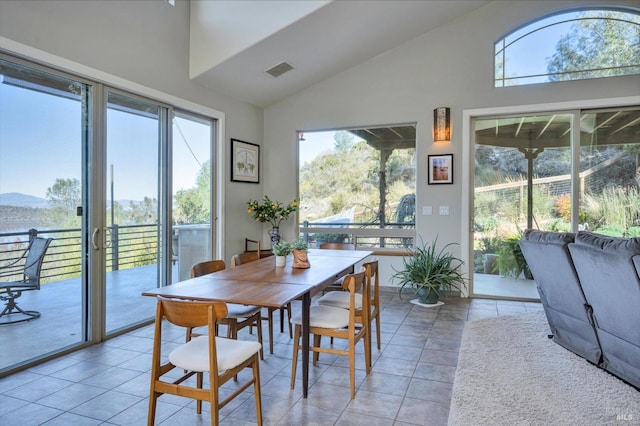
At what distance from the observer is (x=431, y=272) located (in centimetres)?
473

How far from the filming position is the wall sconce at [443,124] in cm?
498

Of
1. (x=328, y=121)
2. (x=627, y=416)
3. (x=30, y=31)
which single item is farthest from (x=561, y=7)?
(x=30, y=31)

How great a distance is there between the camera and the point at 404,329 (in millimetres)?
3783

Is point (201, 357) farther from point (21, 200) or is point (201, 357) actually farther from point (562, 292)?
point (562, 292)

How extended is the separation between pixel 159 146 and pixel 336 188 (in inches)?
100

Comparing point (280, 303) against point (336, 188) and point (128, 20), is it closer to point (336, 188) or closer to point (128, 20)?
point (128, 20)

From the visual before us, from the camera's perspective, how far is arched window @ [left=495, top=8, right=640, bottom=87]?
4.50 m

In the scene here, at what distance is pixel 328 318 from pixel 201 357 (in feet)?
3.09

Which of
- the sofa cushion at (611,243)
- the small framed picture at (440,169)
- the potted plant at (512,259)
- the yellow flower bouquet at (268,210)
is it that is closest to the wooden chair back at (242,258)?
the yellow flower bouquet at (268,210)

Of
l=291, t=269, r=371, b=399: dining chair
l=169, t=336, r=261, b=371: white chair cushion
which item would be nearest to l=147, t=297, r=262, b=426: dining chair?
l=169, t=336, r=261, b=371: white chair cushion

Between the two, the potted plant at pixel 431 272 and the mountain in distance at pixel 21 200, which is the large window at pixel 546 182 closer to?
the potted plant at pixel 431 272

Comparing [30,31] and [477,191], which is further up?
[30,31]

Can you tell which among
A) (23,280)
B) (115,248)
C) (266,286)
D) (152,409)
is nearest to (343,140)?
(115,248)

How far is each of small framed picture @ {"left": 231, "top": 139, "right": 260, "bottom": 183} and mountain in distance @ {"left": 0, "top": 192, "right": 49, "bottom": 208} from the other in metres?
2.38
